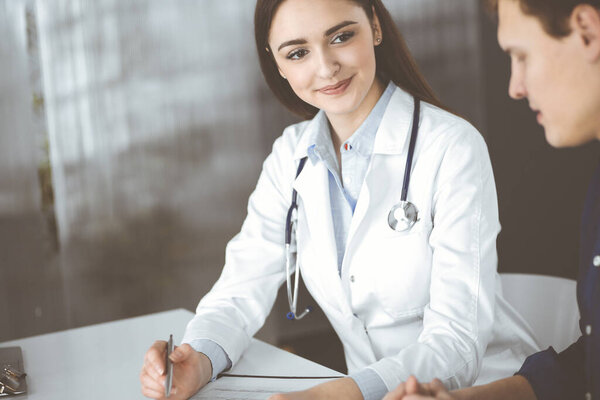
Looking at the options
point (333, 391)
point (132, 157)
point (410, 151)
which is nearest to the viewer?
point (333, 391)

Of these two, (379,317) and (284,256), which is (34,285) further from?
(379,317)

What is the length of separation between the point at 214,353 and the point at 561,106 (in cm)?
74

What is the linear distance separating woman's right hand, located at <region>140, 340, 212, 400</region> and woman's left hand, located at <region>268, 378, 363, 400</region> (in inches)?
7.9

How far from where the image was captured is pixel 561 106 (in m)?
0.94

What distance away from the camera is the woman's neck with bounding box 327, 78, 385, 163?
5.33ft

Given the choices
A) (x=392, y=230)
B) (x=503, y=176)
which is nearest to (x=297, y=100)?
(x=392, y=230)

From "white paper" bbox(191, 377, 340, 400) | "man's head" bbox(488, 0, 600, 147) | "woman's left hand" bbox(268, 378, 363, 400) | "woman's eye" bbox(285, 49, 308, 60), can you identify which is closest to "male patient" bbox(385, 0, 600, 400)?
"man's head" bbox(488, 0, 600, 147)

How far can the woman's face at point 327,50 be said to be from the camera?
4.87 feet

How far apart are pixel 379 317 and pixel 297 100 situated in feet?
2.03

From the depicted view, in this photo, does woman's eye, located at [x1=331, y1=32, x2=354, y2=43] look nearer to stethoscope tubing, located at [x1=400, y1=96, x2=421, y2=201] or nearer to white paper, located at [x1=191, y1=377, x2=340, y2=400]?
stethoscope tubing, located at [x1=400, y1=96, x2=421, y2=201]

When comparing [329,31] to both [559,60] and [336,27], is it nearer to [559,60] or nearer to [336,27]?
[336,27]

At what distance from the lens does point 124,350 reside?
1.43 meters

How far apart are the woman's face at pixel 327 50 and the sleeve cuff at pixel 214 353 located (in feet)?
1.91

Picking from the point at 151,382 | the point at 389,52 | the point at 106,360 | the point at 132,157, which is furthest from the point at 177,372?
the point at 132,157
